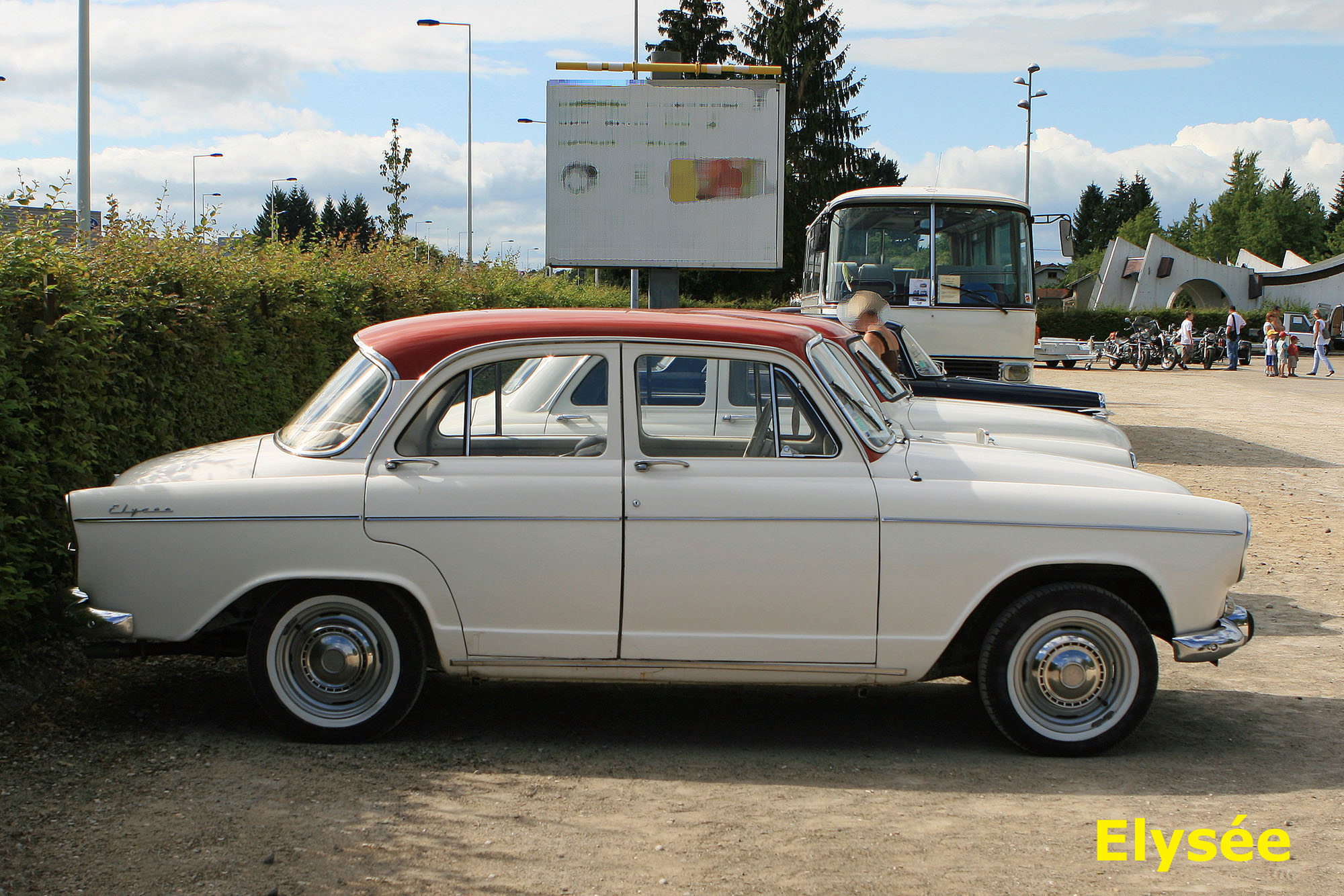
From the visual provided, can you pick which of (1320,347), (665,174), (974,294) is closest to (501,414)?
(974,294)

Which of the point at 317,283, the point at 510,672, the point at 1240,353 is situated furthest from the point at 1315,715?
the point at 1240,353

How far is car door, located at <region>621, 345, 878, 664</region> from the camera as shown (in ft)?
15.3

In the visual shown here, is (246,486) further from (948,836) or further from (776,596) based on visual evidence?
(948,836)

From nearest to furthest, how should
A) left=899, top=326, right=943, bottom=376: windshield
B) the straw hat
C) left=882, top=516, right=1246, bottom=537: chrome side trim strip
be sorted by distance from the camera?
left=882, top=516, right=1246, bottom=537: chrome side trim strip < the straw hat < left=899, top=326, right=943, bottom=376: windshield

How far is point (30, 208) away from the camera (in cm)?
648

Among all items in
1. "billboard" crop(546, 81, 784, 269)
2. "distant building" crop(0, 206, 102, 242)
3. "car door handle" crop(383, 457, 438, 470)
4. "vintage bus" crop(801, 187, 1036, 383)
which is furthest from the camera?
"billboard" crop(546, 81, 784, 269)

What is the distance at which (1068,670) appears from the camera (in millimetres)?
4754

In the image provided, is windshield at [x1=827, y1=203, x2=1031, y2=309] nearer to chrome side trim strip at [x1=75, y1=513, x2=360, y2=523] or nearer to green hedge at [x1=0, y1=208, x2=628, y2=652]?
green hedge at [x1=0, y1=208, x2=628, y2=652]

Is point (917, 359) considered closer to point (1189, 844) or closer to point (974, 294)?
point (974, 294)

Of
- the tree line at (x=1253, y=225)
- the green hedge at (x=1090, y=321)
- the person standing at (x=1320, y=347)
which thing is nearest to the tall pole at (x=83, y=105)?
the person standing at (x=1320, y=347)

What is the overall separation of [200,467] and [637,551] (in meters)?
1.79

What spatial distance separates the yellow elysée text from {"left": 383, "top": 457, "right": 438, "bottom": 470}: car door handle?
2.66 metres

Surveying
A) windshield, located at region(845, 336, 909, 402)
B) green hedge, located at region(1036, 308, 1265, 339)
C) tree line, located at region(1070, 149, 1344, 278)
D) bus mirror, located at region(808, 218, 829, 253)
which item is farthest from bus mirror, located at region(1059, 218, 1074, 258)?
tree line, located at region(1070, 149, 1344, 278)

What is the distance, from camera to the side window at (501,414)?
481cm
